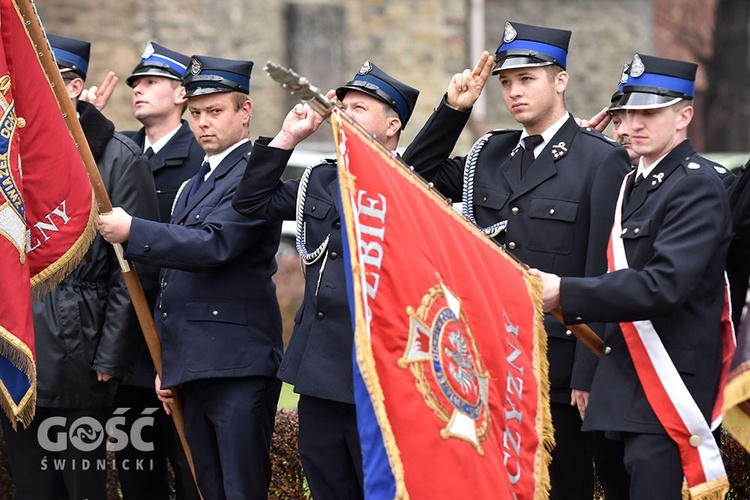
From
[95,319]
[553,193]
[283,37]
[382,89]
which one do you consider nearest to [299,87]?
[382,89]

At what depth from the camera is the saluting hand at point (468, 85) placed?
580 cm

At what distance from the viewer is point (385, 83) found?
5.89 m

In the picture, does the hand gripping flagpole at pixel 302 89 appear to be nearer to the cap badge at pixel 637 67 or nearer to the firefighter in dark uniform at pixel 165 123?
the cap badge at pixel 637 67

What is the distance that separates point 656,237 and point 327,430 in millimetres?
1526

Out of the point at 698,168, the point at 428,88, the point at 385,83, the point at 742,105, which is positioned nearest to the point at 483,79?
the point at 385,83

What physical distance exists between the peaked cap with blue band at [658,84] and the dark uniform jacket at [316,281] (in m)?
1.29

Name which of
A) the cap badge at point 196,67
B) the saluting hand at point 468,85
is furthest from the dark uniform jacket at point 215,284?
the saluting hand at point 468,85

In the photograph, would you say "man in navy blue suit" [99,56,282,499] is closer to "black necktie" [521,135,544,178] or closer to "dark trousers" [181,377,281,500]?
"dark trousers" [181,377,281,500]

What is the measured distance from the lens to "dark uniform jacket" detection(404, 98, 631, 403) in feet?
18.0

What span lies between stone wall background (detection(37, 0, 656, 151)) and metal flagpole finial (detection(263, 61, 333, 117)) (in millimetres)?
12623

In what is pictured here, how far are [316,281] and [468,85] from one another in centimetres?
105

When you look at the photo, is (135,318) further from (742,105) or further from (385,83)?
(742,105)

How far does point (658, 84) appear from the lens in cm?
519

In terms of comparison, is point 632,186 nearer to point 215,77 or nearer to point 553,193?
point 553,193
